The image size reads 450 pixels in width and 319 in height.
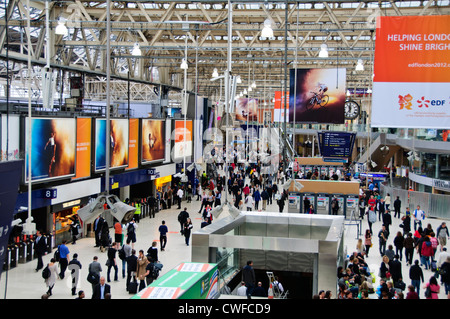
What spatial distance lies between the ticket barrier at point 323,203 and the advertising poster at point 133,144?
8.18 metres

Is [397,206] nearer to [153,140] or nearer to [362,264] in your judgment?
[153,140]

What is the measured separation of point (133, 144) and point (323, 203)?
8.72 m

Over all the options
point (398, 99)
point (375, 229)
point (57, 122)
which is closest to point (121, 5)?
point (57, 122)

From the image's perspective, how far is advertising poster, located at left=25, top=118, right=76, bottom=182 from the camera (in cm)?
1666

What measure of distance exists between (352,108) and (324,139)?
90.6 inches

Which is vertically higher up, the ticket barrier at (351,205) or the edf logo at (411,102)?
the edf logo at (411,102)

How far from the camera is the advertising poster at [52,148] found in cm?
1666

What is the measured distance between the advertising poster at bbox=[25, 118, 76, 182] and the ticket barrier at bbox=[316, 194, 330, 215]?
11.3 metres

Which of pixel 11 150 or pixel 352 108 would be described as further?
pixel 352 108

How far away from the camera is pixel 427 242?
50.2 feet

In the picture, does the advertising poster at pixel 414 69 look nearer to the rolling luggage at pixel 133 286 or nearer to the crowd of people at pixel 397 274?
the crowd of people at pixel 397 274

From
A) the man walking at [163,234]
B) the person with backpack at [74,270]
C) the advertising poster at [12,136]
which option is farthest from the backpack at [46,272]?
the man walking at [163,234]

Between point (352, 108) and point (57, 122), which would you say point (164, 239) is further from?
point (352, 108)

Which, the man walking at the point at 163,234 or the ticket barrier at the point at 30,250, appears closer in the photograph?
the ticket barrier at the point at 30,250
